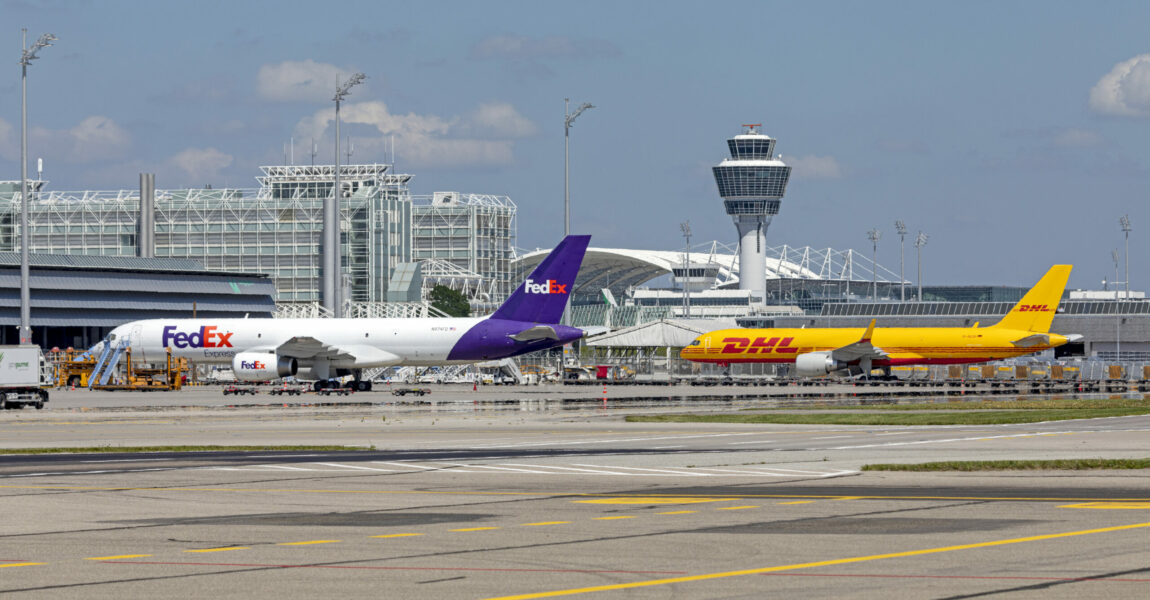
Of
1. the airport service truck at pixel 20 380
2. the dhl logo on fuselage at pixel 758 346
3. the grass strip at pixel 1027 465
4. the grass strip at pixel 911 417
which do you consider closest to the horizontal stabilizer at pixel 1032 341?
the dhl logo on fuselage at pixel 758 346

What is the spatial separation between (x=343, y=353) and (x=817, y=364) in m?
30.9

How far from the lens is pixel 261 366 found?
69312 mm

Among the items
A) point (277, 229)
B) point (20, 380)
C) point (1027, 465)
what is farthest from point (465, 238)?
point (1027, 465)

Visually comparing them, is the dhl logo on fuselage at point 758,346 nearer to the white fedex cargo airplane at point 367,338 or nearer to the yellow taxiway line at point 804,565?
the white fedex cargo airplane at point 367,338

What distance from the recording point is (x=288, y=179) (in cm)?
19062

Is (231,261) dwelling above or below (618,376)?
above

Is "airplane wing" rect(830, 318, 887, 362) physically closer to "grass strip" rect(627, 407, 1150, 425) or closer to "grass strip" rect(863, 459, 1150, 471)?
"grass strip" rect(627, 407, 1150, 425)

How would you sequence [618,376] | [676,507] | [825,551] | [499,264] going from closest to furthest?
[825,551] → [676,507] → [618,376] → [499,264]

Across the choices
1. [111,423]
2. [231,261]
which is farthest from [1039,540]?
[231,261]

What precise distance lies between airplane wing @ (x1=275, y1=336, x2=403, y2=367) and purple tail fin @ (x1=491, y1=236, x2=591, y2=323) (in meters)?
6.98

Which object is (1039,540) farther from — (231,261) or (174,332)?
(231,261)

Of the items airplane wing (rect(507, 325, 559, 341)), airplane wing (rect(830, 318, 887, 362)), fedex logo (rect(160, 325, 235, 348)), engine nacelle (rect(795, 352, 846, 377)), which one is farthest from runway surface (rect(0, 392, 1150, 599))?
engine nacelle (rect(795, 352, 846, 377))

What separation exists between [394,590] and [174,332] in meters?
63.2

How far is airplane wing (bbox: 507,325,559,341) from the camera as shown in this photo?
66312 mm
